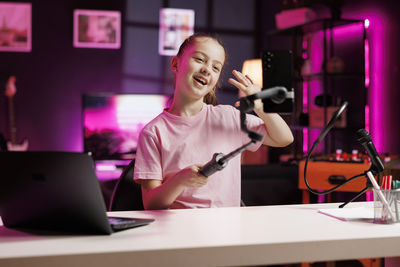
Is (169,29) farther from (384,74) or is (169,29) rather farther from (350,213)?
(350,213)

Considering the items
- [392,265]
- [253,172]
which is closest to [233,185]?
[392,265]

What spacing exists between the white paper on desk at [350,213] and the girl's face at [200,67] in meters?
0.51

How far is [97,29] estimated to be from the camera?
508 cm

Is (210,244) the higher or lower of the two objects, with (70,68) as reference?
lower

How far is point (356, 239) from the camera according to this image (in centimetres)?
85

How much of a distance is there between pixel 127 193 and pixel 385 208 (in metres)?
0.78

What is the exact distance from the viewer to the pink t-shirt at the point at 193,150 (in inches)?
54.5

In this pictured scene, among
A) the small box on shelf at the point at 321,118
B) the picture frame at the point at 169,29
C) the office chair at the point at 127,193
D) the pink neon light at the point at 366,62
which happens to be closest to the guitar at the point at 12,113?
the picture frame at the point at 169,29

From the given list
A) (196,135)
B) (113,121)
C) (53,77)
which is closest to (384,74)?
(113,121)

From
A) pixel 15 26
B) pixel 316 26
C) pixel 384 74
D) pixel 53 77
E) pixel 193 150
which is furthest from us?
pixel 53 77

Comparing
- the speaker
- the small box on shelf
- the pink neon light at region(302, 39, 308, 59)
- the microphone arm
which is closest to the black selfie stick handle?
the microphone arm

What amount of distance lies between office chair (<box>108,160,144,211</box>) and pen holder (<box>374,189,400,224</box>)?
0.73 metres

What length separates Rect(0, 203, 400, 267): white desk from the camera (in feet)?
2.47

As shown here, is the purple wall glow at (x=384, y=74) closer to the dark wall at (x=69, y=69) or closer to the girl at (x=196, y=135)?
the dark wall at (x=69, y=69)
